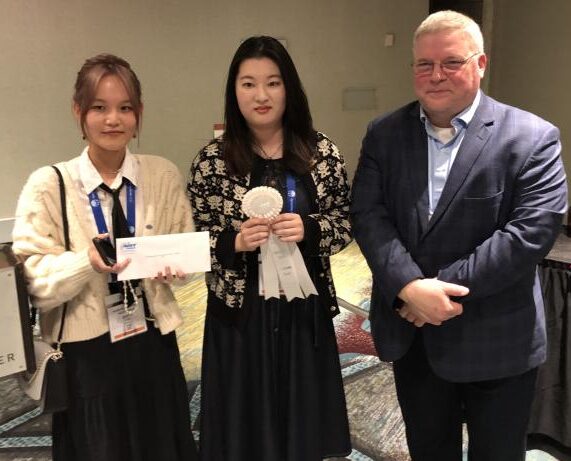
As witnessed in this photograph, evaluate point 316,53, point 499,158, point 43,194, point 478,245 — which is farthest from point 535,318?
point 316,53

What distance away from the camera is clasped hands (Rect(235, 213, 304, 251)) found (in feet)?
5.01

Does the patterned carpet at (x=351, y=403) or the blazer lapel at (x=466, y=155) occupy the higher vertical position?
the blazer lapel at (x=466, y=155)

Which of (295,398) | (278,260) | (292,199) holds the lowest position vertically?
(295,398)

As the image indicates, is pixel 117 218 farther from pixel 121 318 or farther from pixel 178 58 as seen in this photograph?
pixel 178 58

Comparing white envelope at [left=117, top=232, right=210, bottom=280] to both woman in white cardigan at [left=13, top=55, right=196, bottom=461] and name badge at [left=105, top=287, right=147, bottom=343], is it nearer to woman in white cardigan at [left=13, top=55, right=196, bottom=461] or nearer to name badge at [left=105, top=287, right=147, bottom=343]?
woman in white cardigan at [left=13, top=55, right=196, bottom=461]

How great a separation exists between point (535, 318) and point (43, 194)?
1431mm

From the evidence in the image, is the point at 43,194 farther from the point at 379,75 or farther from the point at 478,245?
the point at 379,75

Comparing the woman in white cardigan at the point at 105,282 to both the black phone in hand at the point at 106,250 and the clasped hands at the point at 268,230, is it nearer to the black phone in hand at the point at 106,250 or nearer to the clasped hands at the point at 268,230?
the black phone in hand at the point at 106,250

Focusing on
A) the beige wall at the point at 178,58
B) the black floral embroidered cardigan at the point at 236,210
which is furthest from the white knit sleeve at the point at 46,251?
the beige wall at the point at 178,58

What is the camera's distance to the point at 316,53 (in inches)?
223

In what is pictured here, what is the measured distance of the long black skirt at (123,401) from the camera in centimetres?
152

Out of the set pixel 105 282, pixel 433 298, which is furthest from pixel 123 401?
pixel 433 298

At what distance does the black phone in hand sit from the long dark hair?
1.47ft

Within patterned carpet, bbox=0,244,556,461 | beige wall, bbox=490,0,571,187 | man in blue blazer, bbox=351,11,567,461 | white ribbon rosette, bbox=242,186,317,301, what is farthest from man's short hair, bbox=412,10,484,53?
beige wall, bbox=490,0,571,187
